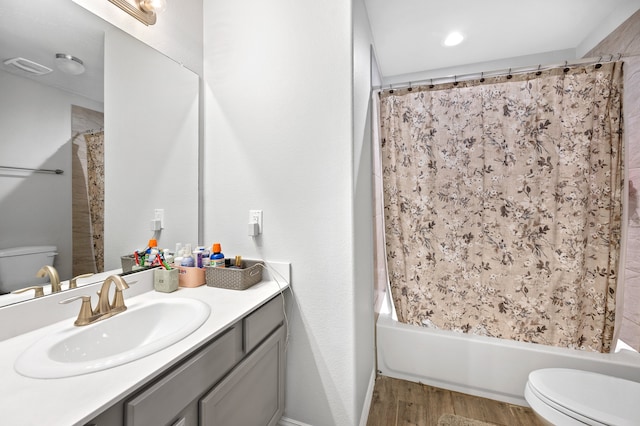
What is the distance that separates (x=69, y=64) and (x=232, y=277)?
1032 mm

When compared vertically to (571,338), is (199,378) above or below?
above

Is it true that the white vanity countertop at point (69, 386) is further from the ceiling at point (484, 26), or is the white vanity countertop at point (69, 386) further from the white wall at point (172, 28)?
the ceiling at point (484, 26)

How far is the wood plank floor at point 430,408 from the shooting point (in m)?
1.54

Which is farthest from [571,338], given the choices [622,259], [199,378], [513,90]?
[199,378]

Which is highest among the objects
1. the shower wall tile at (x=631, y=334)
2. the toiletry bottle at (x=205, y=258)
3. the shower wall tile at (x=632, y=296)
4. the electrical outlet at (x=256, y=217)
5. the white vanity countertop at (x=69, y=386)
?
the electrical outlet at (x=256, y=217)

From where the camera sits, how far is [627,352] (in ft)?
5.13

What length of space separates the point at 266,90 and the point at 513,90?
4.86ft

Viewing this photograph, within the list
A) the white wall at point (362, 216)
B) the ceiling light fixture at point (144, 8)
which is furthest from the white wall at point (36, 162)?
the white wall at point (362, 216)

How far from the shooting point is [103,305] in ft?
3.15

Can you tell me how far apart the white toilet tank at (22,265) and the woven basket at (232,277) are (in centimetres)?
58

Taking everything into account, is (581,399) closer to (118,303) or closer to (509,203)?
(509,203)

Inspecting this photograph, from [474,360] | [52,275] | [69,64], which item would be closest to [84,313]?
[52,275]

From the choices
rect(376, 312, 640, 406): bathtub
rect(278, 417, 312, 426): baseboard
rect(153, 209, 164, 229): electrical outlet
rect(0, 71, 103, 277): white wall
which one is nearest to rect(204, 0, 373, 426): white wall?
rect(278, 417, 312, 426): baseboard

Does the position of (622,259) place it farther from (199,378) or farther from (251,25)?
(251,25)
